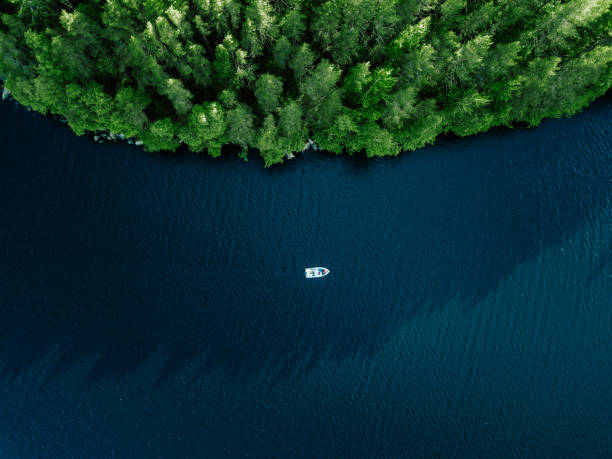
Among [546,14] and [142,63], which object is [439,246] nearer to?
[546,14]

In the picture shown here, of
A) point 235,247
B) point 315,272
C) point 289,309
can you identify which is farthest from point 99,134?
point 289,309

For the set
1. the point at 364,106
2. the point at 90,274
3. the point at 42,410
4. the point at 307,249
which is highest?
the point at 364,106

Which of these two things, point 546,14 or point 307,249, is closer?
point 546,14

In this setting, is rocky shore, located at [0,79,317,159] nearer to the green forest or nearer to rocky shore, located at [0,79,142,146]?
rocky shore, located at [0,79,142,146]

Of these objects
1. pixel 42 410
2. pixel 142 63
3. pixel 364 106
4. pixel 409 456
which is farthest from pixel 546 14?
pixel 42 410

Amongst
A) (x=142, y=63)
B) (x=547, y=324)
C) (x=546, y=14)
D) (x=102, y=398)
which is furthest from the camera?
(x=547, y=324)

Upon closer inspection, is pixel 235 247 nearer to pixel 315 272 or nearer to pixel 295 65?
pixel 315 272
